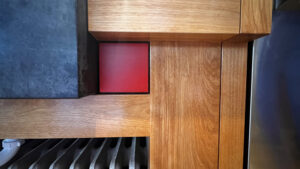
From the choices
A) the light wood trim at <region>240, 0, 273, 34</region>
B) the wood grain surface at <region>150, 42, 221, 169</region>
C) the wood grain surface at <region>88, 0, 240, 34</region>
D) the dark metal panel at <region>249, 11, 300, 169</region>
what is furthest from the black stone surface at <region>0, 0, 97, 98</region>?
the dark metal panel at <region>249, 11, 300, 169</region>

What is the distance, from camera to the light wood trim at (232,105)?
0.52m

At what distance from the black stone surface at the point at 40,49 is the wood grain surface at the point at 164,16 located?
0.20ft

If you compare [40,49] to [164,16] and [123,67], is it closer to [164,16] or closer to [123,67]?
[123,67]

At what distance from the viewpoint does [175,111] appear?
525mm

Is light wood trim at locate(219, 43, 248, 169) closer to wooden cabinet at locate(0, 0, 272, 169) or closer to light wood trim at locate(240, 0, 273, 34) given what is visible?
wooden cabinet at locate(0, 0, 272, 169)

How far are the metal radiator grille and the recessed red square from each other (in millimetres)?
296

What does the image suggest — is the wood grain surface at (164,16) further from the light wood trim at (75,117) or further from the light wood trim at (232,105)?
the light wood trim at (75,117)

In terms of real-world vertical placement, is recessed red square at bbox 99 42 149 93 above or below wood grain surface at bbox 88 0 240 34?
below

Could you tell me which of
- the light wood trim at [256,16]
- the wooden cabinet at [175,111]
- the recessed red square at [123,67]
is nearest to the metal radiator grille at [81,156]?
the wooden cabinet at [175,111]

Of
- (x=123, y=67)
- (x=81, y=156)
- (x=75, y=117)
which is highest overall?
(x=123, y=67)

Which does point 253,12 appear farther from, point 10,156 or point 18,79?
point 10,156

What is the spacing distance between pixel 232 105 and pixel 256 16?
327 millimetres

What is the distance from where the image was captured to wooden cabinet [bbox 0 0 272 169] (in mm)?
505

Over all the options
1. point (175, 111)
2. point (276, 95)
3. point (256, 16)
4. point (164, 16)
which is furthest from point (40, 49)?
point (276, 95)
